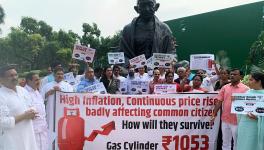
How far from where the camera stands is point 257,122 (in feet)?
24.1

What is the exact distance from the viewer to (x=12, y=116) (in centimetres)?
639

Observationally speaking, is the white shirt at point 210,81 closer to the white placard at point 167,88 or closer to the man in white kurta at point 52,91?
the white placard at point 167,88

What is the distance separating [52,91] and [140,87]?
83.4 inches

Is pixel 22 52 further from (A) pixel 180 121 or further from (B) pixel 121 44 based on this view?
(A) pixel 180 121

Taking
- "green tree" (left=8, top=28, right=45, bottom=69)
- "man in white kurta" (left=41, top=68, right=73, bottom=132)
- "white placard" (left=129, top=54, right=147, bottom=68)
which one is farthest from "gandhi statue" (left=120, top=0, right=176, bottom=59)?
"green tree" (left=8, top=28, right=45, bottom=69)

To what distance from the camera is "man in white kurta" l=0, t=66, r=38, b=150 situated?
629 cm

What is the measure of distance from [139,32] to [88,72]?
16.9 feet

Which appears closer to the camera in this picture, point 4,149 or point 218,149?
point 4,149

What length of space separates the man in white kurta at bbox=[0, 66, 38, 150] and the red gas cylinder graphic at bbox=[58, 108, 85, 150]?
6.08ft

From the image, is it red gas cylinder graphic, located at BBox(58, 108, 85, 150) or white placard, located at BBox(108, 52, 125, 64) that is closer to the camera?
red gas cylinder graphic, located at BBox(58, 108, 85, 150)

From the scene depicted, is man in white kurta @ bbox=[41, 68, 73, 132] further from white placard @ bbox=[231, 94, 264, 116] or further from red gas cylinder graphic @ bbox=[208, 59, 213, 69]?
red gas cylinder graphic @ bbox=[208, 59, 213, 69]

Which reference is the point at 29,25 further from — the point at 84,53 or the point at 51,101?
the point at 51,101

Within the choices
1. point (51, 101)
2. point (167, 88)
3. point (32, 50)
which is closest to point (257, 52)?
point (167, 88)

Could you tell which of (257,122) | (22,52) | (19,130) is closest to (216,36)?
(257,122)
